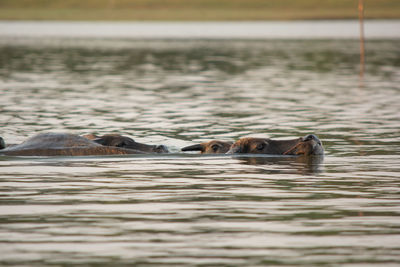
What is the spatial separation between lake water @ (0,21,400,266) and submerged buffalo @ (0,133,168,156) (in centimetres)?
30

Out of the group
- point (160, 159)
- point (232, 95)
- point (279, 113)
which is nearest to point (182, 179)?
point (160, 159)

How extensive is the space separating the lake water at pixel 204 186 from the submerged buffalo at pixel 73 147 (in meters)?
0.30

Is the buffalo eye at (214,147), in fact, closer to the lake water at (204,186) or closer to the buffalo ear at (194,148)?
the buffalo ear at (194,148)

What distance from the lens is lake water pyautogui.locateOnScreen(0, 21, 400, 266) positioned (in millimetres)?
13383

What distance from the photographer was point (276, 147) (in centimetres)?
2250

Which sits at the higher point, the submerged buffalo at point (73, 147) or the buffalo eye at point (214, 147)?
the submerged buffalo at point (73, 147)

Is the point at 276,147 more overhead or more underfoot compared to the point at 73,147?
more underfoot

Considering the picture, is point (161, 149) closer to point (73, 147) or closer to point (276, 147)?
point (73, 147)

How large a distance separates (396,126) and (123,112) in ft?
30.2

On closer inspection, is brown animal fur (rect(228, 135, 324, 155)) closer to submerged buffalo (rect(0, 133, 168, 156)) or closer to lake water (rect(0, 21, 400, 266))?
lake water (rect(0, 21, 400, 266))

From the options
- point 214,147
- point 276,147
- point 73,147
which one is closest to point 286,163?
point 276,147

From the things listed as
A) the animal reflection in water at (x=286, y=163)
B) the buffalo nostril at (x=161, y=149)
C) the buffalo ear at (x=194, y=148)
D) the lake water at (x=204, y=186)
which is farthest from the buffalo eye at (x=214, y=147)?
the buffalo nostril at (x=161, y=149)

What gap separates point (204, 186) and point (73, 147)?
14.9 ft

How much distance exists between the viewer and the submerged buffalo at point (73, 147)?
22.4m
